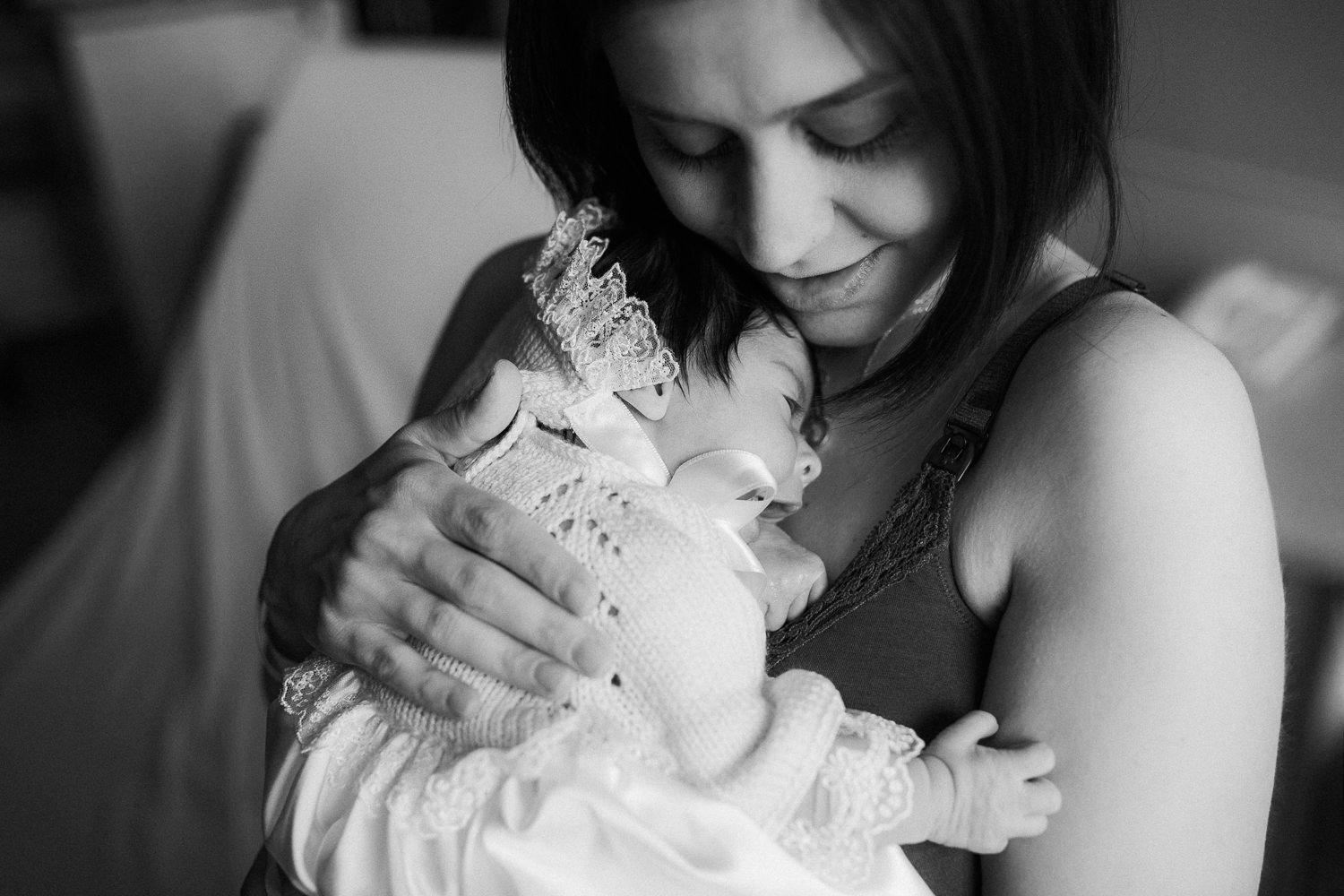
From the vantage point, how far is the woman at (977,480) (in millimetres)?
792

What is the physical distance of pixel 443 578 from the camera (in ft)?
3.00

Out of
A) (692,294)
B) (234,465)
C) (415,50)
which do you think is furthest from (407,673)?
(415,50)

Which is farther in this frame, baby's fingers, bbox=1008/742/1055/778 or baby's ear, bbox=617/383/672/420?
baby's ear, bbox=617/383/672/420

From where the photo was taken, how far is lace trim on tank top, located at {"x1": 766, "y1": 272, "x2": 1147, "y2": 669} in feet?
2.96

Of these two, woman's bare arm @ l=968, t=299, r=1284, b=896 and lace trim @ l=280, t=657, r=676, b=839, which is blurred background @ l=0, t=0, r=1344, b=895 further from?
lace trim @ l=280, t=657, r=676, b=839

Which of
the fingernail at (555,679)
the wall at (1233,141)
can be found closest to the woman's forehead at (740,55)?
the fingernail at (555,679)

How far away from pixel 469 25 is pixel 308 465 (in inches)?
71.1

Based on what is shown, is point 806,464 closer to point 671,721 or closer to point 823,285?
point 823,285

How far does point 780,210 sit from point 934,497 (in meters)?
0.27

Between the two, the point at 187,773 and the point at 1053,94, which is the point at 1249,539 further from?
the point at 187,773

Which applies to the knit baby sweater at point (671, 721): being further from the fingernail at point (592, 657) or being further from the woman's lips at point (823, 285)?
the woman's lips at point (823, 285)

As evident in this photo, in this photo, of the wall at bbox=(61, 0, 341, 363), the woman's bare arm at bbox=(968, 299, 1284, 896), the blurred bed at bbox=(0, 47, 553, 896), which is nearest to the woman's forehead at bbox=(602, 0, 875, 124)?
the woman's bare arm at bbox=(968, 299, 1284, 896)

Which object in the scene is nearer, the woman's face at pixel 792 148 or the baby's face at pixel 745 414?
the woman's face at pixel 792 148

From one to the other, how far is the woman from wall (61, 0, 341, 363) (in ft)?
9.21
